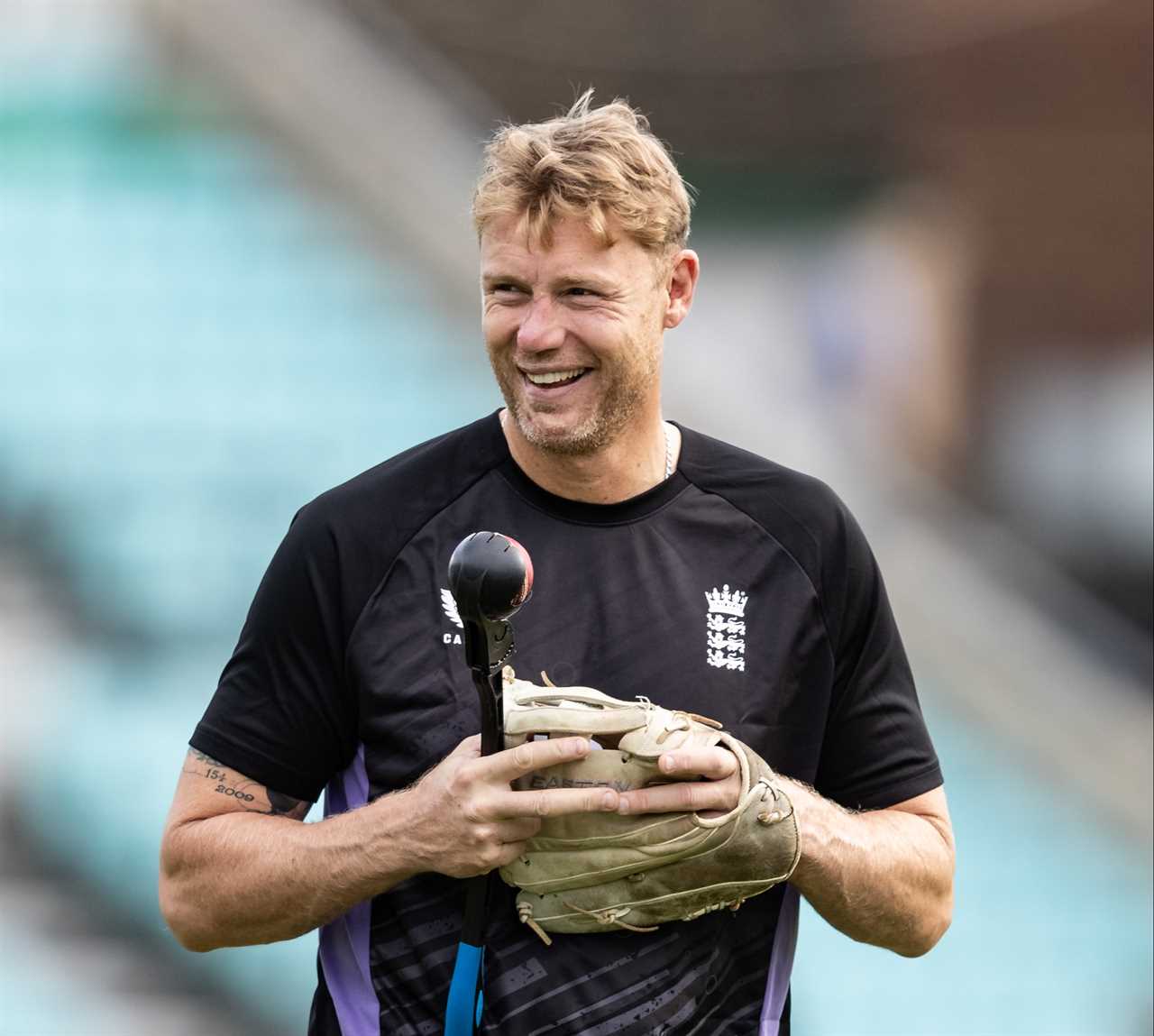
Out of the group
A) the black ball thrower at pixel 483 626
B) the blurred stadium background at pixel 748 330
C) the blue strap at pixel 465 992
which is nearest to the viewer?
the black ball thrower at pixel 483 626

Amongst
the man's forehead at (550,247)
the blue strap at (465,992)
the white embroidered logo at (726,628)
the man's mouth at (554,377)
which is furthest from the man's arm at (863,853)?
the man's forehead at (550,247)

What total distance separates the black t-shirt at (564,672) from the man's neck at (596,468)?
2 cm

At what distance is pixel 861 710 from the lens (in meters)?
1.96

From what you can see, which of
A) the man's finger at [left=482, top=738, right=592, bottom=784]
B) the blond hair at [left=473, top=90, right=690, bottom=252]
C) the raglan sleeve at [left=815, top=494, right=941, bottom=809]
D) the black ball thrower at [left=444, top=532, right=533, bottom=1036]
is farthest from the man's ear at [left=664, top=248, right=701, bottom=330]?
the man's finger at [left=482, top=738, right=592, bottom=784]

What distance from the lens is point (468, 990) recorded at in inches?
66.7

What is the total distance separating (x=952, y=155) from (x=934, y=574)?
1033mm

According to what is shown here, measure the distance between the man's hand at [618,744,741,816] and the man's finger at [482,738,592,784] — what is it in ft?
0.26

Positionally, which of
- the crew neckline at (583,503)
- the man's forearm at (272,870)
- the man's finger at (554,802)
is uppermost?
the crew neckline at (583,503)

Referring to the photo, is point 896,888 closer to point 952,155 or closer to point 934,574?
point 934,574

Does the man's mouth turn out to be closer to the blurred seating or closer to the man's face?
the man's face

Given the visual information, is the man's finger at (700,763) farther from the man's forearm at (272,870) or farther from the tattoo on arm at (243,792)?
the tattoo on arm at (243,792)

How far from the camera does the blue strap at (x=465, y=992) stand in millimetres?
1694

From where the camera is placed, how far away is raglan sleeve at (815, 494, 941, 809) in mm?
1960

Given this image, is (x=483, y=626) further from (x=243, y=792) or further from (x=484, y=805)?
(x=243, y=792)
